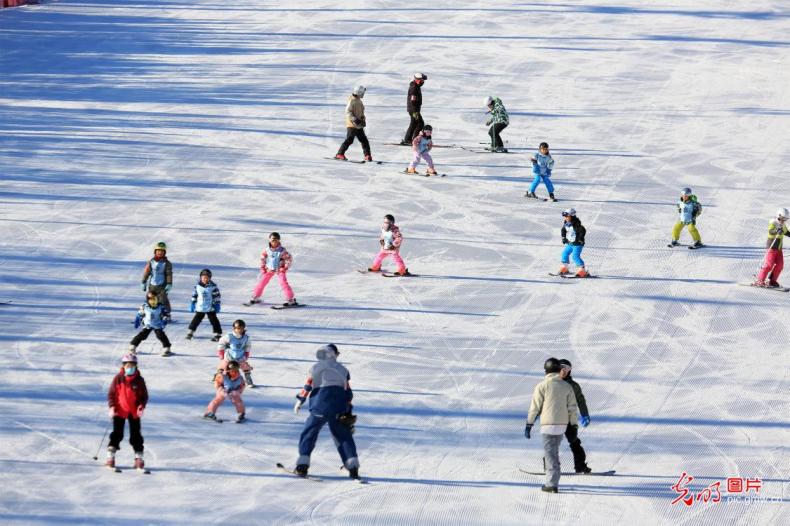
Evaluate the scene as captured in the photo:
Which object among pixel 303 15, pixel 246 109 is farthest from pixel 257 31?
pixel 246 109

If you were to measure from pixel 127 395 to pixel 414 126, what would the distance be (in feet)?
48.6

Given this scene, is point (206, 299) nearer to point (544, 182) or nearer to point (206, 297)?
point (206, 297)

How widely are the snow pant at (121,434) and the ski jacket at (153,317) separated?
3.25m

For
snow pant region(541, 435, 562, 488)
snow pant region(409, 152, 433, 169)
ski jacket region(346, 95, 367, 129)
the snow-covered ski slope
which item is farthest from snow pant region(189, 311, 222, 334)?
ski jacket region(346, 95, 367, 129)

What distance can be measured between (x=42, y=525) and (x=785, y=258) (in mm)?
13518

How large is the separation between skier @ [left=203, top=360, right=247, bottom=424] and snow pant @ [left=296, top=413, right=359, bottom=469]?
62.1 inches

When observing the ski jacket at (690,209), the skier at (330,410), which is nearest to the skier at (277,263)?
the skier at (330,410)

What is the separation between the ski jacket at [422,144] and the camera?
25.8 metres

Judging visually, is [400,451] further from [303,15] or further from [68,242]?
[303,15]

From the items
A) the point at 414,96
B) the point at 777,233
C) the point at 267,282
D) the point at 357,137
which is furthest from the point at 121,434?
the point at 414,96

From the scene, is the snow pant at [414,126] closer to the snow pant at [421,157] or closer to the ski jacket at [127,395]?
the snow pant at [421,157]

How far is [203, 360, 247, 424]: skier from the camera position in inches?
615

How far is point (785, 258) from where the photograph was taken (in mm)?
22672

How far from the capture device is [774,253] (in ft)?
68.1
